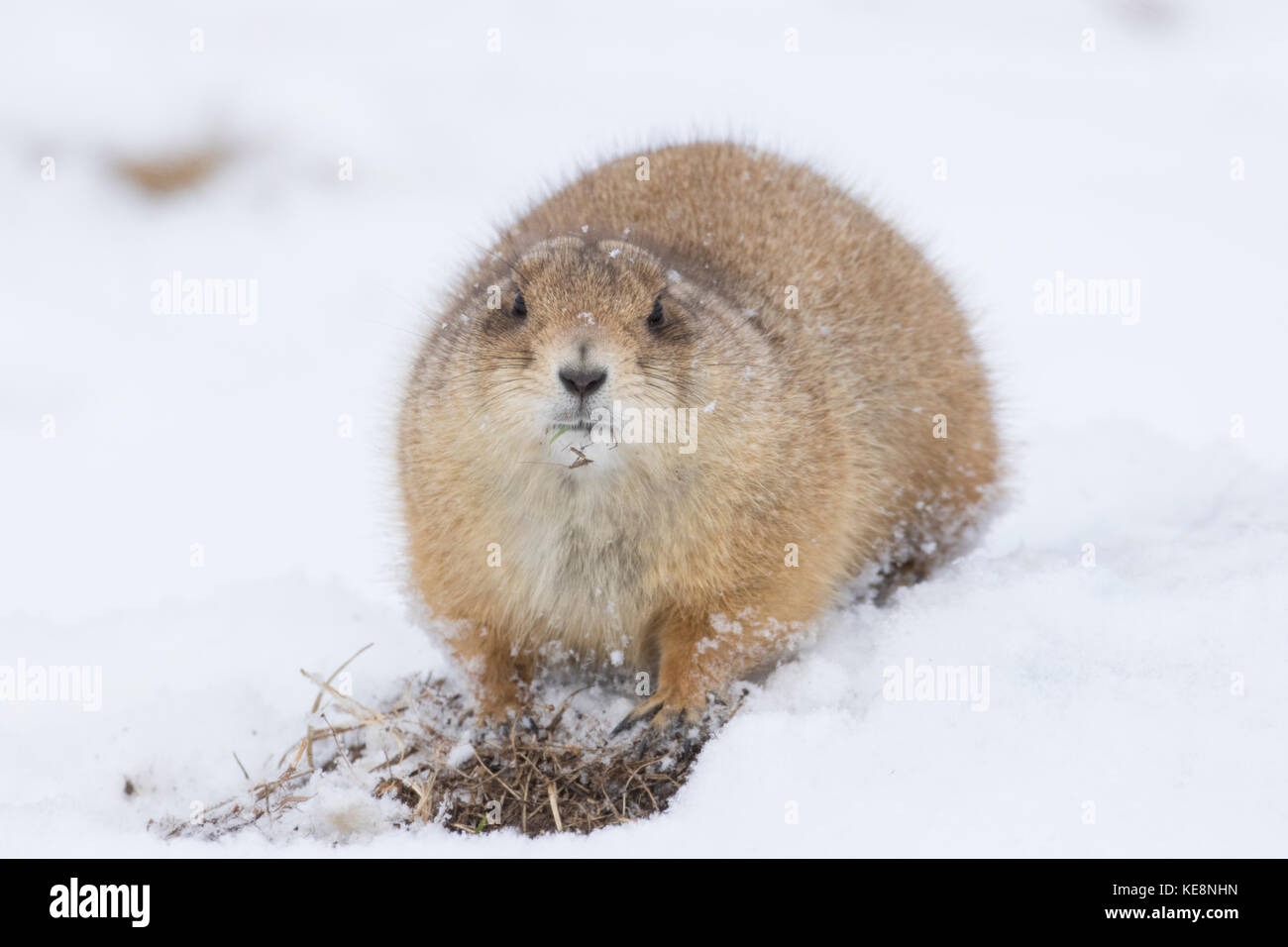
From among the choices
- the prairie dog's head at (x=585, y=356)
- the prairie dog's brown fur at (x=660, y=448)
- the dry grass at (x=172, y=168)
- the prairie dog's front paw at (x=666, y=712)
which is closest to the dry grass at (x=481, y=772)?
the prairie dog's front paw at (x=666, y=712)

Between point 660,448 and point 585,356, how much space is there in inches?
24.5

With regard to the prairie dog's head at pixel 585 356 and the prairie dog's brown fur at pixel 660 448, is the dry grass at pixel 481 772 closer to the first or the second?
the prairie dog's brown fur at pixel 660 448

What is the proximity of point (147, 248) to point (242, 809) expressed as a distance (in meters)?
13.1

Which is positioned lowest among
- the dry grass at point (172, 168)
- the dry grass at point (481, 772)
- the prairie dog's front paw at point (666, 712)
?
the dry grass at point (481, 772)

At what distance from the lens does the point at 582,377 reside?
4645 millimetres

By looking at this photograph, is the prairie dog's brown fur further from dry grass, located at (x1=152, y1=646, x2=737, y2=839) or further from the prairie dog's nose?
dry grass, located at (x1=152, y1=646, x2=737, y2=839)

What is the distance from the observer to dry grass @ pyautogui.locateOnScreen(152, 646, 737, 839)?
5.21 metres

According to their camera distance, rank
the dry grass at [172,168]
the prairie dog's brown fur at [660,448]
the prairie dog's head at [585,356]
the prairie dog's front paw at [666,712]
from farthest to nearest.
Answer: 1. the dry grass at [172,168]
2. the prairie dog's front paw at [666,712]
3. the prairie dog's brown fur at [660,448]
4. the prairie dog's head at [585,356]

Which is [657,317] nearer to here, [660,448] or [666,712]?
[660,448]

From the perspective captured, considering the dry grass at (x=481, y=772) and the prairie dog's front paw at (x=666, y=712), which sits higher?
the prairie dog's front paw at (x=666, y=712)

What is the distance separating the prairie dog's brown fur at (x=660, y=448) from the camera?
514cm

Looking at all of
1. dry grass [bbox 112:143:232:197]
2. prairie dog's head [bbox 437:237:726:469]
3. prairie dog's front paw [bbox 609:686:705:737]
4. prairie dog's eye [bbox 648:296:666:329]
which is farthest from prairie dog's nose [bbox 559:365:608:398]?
dry grass [bbox 112:143:232:197]

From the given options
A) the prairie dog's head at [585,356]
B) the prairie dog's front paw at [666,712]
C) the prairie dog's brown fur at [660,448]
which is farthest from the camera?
the prairie dog's front paw at [666,712]
